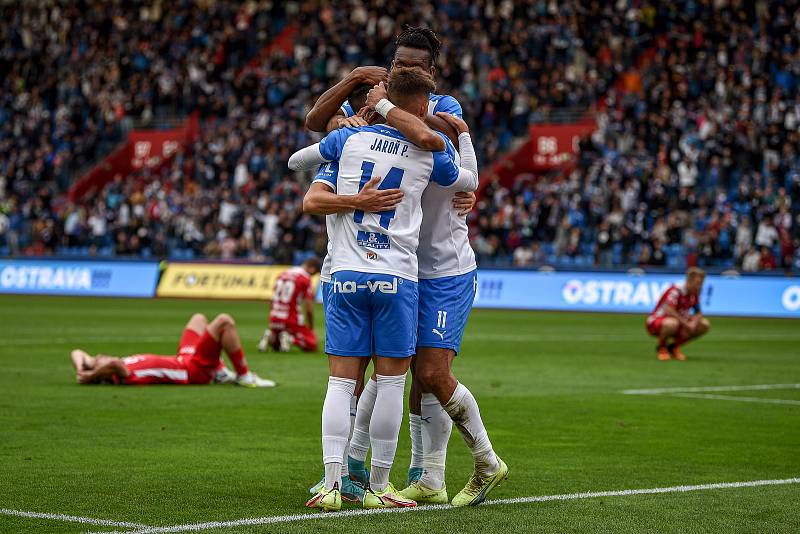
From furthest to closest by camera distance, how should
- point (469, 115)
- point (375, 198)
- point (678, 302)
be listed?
point (469, 115) < point (678, 302) < point (375, 198)

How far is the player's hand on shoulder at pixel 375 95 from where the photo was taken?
721cm

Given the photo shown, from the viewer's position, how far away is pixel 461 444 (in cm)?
1019

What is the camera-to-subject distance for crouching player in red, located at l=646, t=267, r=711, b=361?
19156 mm

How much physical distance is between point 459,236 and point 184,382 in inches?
285

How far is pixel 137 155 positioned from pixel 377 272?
4471cm

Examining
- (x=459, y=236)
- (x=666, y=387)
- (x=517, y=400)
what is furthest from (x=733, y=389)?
(x=459, y=236)

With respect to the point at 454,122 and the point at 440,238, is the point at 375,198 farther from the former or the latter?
the point at 454,122

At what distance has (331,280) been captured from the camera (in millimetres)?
7180

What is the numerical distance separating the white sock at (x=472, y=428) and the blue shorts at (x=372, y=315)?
0.43 m

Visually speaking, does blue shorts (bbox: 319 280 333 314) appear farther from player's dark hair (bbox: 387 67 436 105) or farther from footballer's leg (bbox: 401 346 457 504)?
player's dark hair (bbox: 387 67 436 105)

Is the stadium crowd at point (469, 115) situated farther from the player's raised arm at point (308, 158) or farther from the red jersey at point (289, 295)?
the player's raised arm at point (308, 158)

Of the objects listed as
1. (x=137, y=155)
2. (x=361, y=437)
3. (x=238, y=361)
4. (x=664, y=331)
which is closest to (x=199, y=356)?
(x=238, y=361)

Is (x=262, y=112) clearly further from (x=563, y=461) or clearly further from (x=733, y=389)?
(x=563, y=461)

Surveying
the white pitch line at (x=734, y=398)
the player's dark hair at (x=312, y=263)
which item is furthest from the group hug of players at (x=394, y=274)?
the player's dark hair at (x=312, y=263)
